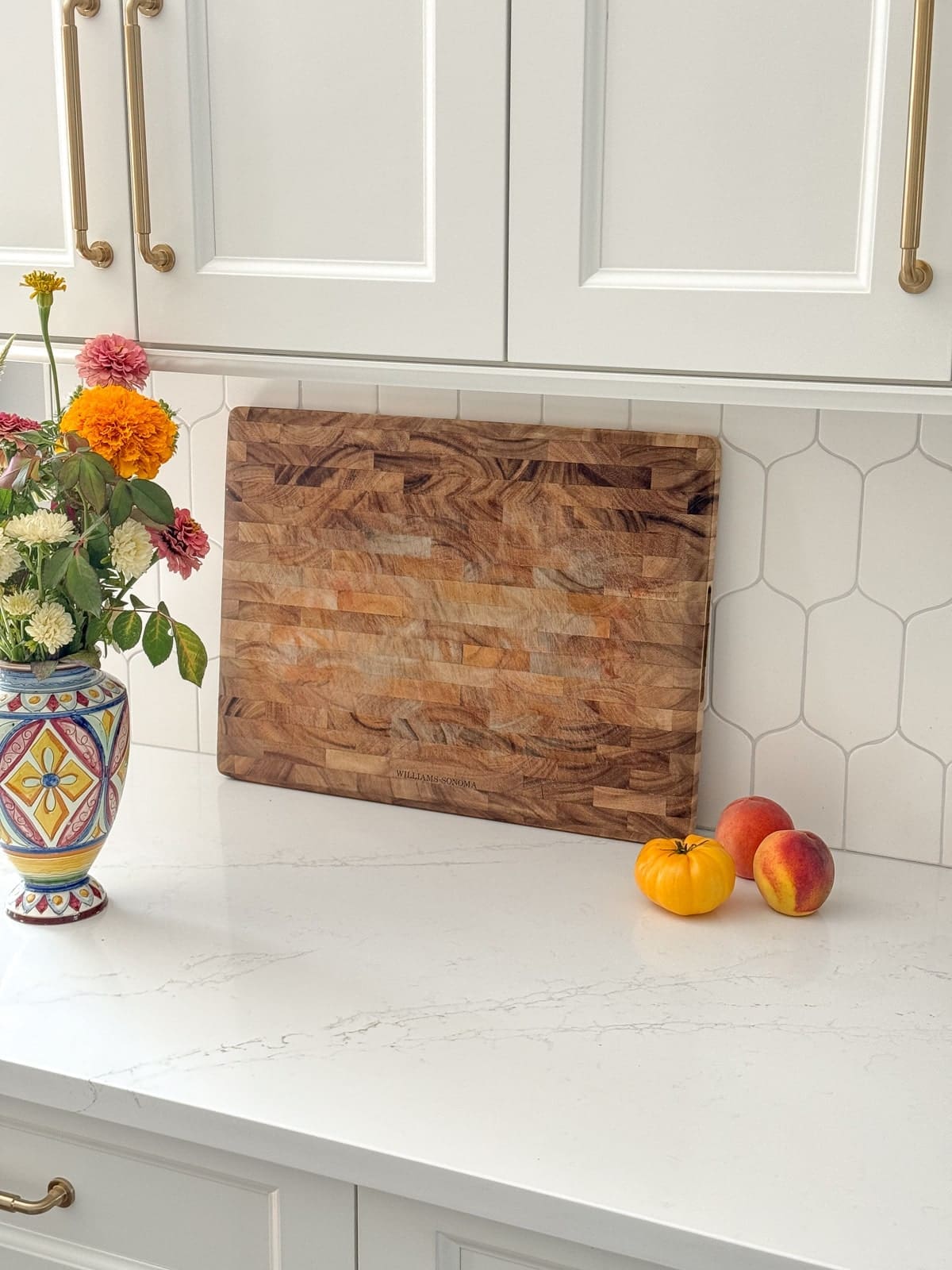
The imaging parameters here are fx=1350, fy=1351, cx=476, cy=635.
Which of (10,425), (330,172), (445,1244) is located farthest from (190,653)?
(445,1244)

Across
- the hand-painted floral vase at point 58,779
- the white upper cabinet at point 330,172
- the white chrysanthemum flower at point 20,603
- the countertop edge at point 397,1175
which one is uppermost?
the white upper cabinet at point 330,172

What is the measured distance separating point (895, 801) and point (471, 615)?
0.50 meters

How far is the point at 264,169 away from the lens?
1202 mm

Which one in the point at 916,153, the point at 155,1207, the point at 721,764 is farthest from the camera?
the point at 721,764

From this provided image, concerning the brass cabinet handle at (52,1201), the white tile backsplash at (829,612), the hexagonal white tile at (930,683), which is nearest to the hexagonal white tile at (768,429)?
the white tile backsplash at (829,612)

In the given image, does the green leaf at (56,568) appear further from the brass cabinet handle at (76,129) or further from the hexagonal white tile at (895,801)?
the hexagonal white tile at (895,801)

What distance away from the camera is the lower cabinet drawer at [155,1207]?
1.03 meters

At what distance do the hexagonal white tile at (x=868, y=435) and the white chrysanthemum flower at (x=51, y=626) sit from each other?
30.6 inches

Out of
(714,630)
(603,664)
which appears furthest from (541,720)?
(714,630)

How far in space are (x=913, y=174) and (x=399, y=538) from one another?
0.75 m

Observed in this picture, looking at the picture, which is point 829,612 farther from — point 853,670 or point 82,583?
point 82,583

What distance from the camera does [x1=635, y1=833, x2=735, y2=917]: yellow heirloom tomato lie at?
4.25 ft

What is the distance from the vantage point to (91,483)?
3.97 feet

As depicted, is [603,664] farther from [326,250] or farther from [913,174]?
[913,174]
